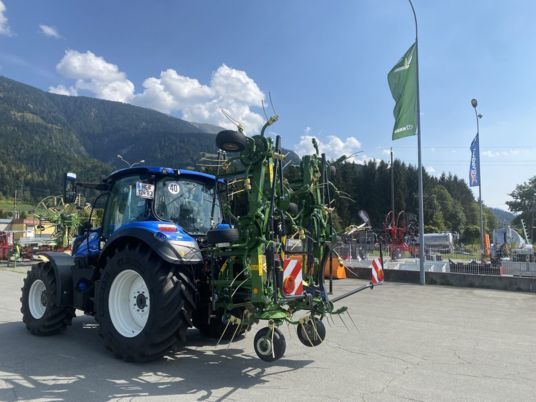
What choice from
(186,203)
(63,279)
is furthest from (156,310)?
(63,279)

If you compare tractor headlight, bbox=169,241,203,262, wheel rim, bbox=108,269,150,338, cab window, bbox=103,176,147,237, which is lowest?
wheel rim, bbox=108,269,150,338

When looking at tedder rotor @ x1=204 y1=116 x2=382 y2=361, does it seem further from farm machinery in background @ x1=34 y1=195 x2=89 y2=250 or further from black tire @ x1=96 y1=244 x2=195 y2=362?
farm machinery in background @ x1=34 y1=195 x2=89 y2=250

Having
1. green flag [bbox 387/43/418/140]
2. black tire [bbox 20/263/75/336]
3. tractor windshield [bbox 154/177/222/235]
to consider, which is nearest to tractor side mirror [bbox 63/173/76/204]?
black tire [bbox 20/263/75/336]

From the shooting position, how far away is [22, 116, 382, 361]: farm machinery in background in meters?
4.85

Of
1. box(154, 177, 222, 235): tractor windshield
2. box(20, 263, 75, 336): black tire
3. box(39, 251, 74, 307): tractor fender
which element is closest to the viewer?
box(154, 177, 222, 235): tractor windshield

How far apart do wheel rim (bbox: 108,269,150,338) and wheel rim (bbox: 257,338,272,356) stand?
1.46 meters

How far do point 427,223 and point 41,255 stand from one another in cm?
7689

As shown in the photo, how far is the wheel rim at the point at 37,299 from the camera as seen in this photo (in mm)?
6836

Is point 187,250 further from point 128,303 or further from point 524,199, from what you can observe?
point 524,199

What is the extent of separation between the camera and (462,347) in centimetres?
650

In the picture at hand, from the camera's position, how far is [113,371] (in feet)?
16.2

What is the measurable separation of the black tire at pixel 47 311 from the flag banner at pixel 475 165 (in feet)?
68.8

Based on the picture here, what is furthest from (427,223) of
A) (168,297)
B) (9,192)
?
(9,192)

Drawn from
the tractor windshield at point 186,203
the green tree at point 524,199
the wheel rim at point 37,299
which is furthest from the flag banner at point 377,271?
the green tree at point 524,199
